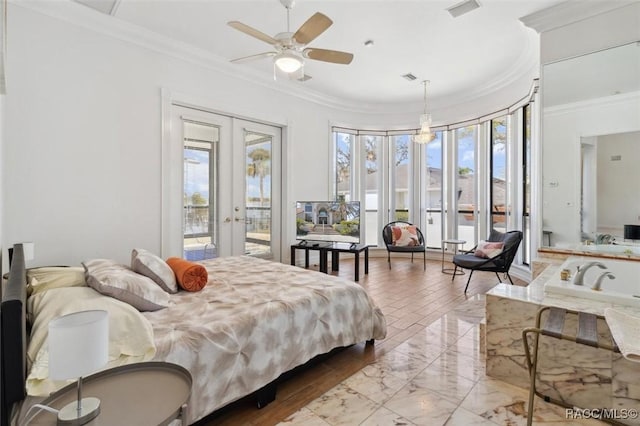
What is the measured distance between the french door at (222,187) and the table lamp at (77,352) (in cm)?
299

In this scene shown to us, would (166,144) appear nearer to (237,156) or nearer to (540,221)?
(237,156)

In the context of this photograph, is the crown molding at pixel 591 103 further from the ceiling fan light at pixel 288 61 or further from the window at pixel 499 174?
the ceiling fan light at pixel 288 61

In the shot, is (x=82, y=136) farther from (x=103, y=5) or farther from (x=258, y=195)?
(x=258, y=195)

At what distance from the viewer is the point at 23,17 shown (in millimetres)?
2834

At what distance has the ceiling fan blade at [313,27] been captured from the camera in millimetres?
2291

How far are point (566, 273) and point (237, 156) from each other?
396 centimetres

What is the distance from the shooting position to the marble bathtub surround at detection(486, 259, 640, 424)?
1709mm

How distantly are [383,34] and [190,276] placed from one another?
10.6ft

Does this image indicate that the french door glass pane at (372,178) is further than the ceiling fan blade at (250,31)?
Yes

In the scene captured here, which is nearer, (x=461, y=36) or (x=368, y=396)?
(x=368, y=396)

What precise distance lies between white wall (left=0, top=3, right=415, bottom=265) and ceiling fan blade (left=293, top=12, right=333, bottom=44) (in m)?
1.98

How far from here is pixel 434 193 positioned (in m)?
6.22

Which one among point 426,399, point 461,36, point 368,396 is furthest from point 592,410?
point 461,36

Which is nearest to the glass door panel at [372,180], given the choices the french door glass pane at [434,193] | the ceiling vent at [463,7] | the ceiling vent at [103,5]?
the french door glass pane at [434,193]
